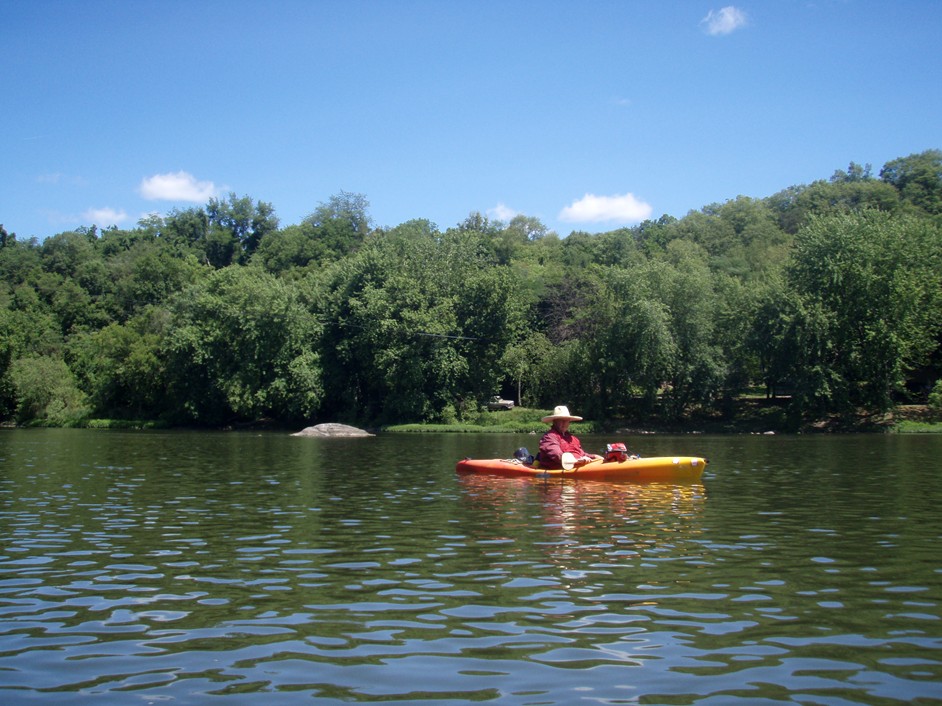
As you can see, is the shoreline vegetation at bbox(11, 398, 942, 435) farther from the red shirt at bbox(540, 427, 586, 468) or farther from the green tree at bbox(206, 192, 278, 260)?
the green tree at bbox(206, 192, 278, 260)

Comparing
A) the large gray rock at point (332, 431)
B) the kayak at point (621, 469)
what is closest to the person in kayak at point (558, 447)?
the kayak at point (621, 469)

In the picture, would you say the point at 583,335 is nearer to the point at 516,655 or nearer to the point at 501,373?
the point at 501,373

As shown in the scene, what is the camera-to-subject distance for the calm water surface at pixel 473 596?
6.26 meters

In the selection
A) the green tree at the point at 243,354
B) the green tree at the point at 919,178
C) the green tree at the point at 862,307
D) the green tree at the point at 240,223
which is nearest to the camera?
the green tree at the point at 862,307

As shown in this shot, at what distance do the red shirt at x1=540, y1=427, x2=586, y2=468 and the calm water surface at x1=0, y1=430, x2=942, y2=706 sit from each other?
2248mm

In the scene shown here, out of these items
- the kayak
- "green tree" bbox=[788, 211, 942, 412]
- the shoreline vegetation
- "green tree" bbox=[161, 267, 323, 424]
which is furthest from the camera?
"green tree" bbox=[161, 267, 323, 424]

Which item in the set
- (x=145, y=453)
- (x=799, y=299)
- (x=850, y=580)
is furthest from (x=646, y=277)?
(x=850, y=580)

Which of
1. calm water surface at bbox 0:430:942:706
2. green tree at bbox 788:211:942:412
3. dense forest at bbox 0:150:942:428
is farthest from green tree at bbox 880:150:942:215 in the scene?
calm water surface at bbox 0:430:942:706

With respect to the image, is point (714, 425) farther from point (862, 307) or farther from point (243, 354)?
point (243, 354)

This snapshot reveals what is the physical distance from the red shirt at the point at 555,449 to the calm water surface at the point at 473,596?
7.37ft

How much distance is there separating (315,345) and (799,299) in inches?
1252

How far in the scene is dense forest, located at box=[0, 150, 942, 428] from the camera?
166 ft

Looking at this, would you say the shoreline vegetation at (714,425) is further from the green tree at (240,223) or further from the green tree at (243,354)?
the green tree at (240,223)

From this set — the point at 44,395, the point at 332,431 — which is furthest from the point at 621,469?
the point at 44,395
